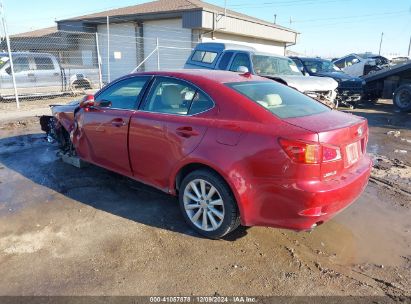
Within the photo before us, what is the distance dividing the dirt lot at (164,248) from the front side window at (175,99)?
120cm

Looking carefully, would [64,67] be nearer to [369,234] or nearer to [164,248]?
[164,248]

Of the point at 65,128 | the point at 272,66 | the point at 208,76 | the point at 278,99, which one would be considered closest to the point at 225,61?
the point at 272,66

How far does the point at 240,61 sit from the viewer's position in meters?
9.37

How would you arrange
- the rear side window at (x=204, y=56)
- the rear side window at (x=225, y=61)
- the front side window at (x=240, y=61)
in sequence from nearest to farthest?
the front side window at (x=240, y=61), the rear side window at (x=225, y=61), the rear side window at (x=204, y=56)

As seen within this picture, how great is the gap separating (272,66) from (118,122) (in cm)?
647

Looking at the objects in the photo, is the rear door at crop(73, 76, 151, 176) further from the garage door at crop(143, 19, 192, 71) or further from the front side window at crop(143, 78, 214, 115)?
the garage door at crop(143, 19, 192, 71)

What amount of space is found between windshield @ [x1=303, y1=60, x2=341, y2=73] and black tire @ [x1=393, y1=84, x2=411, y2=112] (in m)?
2.65

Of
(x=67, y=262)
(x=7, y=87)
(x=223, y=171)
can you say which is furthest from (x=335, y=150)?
(x=7, y=87)

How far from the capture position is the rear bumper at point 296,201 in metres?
2.90

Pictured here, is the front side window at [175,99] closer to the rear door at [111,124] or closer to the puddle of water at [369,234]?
the rear door at [111,124]

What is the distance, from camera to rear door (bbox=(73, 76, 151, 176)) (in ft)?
13.6

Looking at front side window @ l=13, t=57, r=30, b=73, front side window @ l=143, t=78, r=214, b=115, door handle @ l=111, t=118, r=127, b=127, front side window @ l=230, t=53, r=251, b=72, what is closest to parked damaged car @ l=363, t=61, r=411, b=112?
front side window @ l=230, t=53, r=251, b=72

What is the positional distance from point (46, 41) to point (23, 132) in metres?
23.4

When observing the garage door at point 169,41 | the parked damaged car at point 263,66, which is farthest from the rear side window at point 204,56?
the garage door at point 169,41
